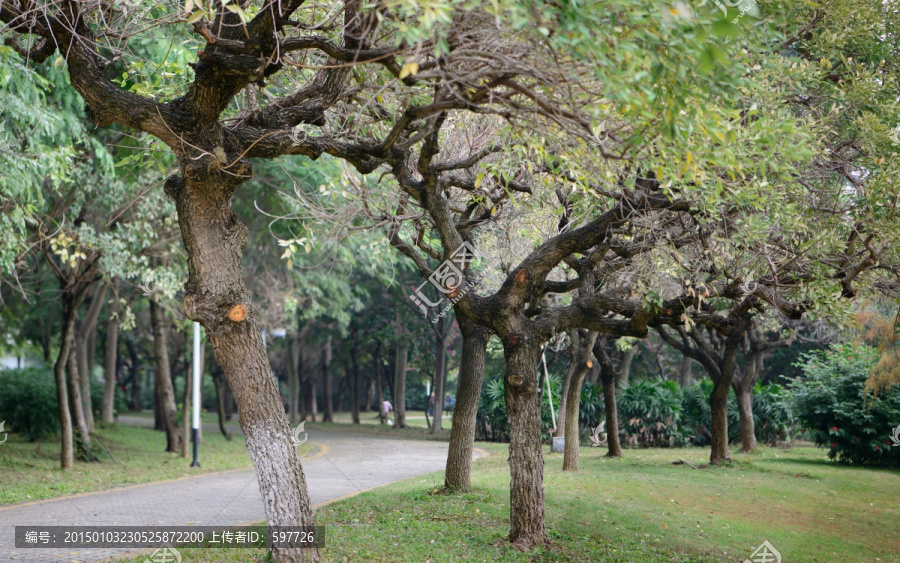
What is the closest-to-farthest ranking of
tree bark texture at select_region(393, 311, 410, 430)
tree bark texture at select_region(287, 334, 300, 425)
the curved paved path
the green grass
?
the curved paved path
the green grass
tree bark texture at select_region(393, 311, 410, 430)
tree bark texture at select_region(287, 334, 300, 425)

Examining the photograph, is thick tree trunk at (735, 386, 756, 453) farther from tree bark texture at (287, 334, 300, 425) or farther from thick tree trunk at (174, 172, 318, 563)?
tree bark texture at (287, 334, 300, 425)

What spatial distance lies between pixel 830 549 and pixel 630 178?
548 centimetres

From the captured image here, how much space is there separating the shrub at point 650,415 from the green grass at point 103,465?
9.27 m

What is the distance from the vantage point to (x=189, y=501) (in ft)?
36.7

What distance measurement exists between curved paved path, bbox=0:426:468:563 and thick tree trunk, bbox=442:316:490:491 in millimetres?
2099

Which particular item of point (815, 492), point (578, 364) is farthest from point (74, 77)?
point (815, 492)

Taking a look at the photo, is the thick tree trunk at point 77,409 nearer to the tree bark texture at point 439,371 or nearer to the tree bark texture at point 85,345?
the tree bark texture at point 85,345

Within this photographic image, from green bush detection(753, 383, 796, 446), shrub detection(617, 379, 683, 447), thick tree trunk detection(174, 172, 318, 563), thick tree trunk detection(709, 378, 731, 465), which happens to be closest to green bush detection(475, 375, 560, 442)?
shrub detection(617, 379, 683, 447)

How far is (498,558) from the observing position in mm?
7207

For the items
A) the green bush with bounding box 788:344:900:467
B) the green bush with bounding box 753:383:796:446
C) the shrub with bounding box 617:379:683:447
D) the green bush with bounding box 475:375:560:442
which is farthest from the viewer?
the green bush with bounding box 475:375:560:442

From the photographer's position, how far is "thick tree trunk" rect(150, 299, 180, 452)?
1734 centimetres

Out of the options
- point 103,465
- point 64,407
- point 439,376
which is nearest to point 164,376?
point 103,465

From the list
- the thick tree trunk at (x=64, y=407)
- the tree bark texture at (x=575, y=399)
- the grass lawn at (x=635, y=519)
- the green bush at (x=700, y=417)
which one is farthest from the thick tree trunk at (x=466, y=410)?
the green bush at (x=700, y=417)

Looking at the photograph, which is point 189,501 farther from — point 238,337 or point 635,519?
point 635,519
